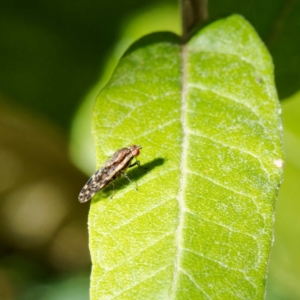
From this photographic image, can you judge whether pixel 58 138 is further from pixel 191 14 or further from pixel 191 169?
pixel 191 169

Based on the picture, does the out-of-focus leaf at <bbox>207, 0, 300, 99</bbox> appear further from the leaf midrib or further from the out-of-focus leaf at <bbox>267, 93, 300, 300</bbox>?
the out-of-focus leaf at <bbox>267, 93, 300, 300</bbox>

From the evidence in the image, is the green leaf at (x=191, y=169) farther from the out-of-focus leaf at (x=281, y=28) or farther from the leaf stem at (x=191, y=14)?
the out-of-focus leaf at (x=281, y=28)

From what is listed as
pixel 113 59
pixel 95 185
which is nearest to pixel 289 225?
pixel 113 59

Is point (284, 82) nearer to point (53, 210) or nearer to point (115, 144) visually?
point (115, 144)

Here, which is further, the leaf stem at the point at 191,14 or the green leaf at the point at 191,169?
the leaf stem at the point at 191,14

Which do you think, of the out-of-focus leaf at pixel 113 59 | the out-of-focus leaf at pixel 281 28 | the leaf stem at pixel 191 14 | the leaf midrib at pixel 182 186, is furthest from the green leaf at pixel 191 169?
the out-of-focus leaf at pixel 113 59

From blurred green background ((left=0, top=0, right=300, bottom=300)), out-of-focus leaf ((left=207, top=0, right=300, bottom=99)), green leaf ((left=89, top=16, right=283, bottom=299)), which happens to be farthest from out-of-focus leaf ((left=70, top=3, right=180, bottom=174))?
green leaf ((left=89, top=16, right=283, bottom=299))
